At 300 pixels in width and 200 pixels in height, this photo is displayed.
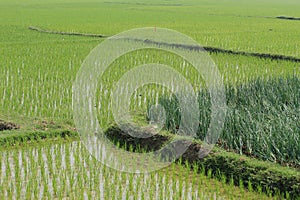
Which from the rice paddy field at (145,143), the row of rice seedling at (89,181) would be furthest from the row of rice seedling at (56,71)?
the row of rice seedling at (89,181)

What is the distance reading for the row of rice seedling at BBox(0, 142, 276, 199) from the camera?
439 centimetres

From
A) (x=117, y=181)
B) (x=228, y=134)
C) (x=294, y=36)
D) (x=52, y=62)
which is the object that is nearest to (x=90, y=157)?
(x=117, y=181)

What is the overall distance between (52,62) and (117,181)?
6.30m

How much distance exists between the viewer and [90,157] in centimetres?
530

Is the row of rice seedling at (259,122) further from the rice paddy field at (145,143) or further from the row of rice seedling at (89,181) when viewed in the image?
the row of rice seedling at (89,181)

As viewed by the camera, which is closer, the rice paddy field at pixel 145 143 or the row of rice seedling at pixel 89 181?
the row of rice seedling at pixel 89 181

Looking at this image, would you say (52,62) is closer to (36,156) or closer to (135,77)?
(135,77)

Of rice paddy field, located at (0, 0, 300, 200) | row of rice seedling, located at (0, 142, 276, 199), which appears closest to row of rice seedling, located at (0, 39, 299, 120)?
rice paddy field, located at (0, 0, 300, 200)

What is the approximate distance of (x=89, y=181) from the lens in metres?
4.67

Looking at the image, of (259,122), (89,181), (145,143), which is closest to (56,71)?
(145,143)

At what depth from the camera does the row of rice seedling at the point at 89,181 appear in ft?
14.4

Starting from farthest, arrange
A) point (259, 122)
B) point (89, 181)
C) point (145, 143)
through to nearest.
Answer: point (145, 143)
point (259, 122)
point (89, 181)

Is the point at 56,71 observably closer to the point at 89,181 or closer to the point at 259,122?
the point at 259,122


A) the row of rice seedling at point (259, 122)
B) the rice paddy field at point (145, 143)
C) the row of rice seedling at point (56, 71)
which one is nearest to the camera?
the rice paddy field at point (145, 143)
